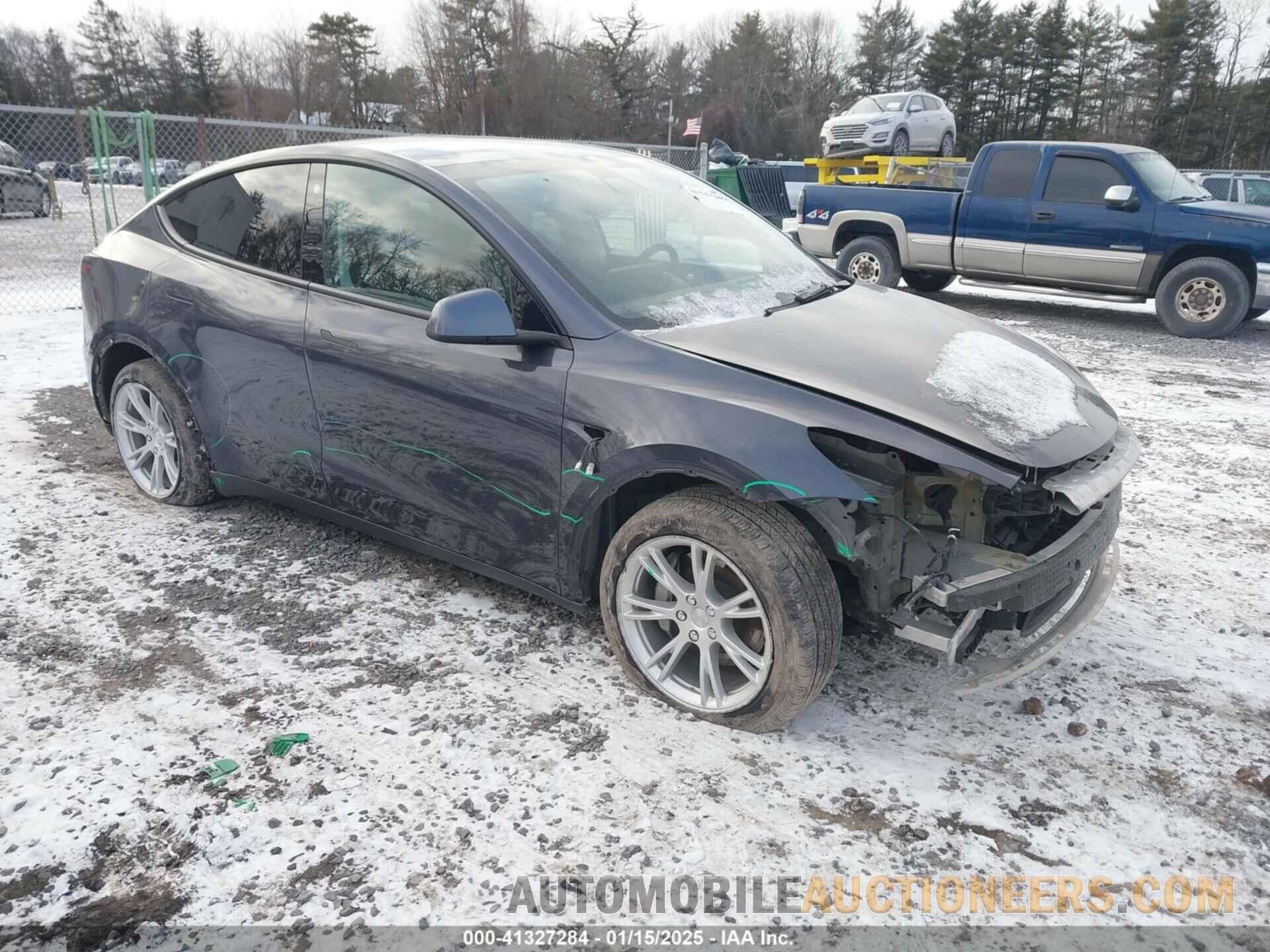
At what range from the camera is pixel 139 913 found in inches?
80.7

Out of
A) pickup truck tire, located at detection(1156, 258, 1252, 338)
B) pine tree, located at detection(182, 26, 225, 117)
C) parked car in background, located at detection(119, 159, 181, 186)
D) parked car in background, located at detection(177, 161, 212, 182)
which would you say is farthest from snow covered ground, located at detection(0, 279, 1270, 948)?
pine tree, located at detection(182, 26, 225, 117)

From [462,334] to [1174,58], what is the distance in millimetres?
59308

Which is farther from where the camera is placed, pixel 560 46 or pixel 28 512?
pixel 560 46

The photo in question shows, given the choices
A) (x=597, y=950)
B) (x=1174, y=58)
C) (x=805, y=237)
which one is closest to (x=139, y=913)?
(x=597, y=950)

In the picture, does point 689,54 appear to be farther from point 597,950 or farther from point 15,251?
point 597,950

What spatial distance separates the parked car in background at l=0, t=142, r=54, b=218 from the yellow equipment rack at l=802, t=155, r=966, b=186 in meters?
13.8

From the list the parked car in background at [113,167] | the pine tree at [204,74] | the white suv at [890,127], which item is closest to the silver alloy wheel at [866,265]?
the white suv at [890,127]

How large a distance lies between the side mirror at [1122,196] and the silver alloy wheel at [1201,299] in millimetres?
1012

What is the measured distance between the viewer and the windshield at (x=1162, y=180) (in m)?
9.31

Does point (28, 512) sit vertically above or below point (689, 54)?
below

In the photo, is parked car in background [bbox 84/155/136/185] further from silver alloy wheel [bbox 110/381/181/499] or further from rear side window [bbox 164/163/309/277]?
rear side window [bbox 164/163/309/277]

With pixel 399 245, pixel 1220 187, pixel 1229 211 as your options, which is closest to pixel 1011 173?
pixel 1229 211

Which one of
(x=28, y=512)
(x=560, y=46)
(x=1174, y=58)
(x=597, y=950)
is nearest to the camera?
(x=597, y=950)

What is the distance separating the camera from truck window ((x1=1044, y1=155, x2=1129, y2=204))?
31.2 ft
